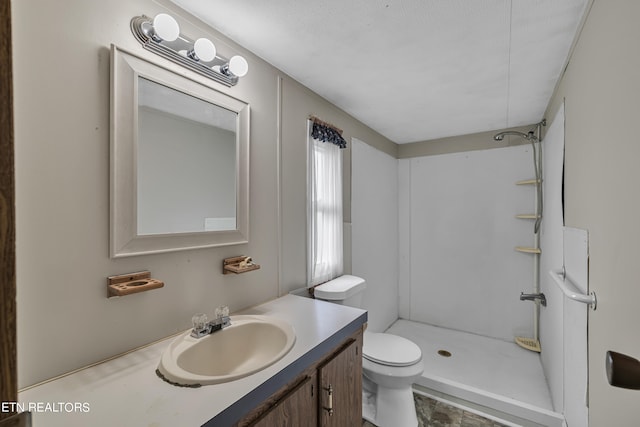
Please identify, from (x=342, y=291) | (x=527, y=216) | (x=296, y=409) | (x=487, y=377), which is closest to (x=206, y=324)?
(x=296, y=409)

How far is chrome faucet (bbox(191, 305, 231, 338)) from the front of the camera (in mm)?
1114

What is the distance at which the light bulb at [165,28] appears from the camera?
101 cm

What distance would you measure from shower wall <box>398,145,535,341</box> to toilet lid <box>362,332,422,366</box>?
135 centimetres

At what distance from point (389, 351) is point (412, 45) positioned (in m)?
1.83

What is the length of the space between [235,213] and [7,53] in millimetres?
1050

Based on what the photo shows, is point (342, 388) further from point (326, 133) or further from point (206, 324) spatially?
point (326, 133)

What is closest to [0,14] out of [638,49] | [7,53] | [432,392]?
[7,53]

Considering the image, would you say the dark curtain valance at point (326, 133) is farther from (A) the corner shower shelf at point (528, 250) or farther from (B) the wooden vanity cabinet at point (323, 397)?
(A) the corner shower shelf at point (528, 250)

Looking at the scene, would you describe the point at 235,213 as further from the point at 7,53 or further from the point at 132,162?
the point at 7,53

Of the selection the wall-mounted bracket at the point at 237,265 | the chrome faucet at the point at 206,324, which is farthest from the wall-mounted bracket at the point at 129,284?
the wall-mounted bracket at the point at 237,265

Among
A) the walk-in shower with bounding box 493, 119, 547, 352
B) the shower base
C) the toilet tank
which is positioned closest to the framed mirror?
the toilet tank

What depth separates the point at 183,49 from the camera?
3.77ft

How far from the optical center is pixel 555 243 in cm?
189

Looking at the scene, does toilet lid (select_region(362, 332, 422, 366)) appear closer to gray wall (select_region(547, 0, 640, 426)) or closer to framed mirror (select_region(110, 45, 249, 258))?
gray wall (select_region(547, 0, 640, 426))
